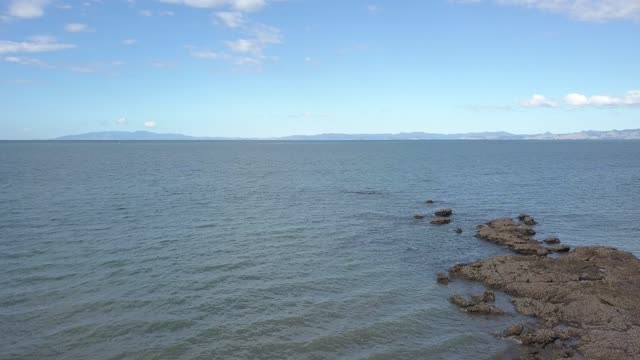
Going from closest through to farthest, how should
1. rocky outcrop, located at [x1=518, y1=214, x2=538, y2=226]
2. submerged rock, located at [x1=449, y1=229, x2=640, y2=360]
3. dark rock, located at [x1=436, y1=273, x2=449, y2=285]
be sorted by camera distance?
submerged rock, located at [x1=449, y1=229, x2=640, y2=360], dark rock, located at [x1=436, y1=273, x2=449, y2=285], rocky outcrop, located at [x1=518, y1=214, x2=538, y2=226]

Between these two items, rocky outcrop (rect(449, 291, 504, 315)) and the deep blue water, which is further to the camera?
rocky outcrop (rect(449, 291, 504, 315))

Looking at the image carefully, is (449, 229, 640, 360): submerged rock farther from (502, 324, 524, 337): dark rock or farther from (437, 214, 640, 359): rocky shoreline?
(502, 324, 524, 337): dark rock

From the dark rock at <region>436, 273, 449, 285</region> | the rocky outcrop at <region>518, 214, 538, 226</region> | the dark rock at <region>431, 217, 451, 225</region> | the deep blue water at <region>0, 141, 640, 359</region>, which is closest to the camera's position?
the deep blue water at <region>0, 141, 640, 359</region>

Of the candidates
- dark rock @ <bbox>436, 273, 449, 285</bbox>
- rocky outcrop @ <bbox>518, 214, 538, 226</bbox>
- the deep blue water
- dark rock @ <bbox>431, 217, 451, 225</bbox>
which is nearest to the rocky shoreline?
dark rock @ <bbox>436, 273, 449, 285</bbox>

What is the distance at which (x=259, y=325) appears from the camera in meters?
25.5

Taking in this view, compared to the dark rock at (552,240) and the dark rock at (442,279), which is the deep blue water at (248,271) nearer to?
the dark rock at (442,279)

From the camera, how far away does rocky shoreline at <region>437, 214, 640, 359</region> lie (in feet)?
75.7

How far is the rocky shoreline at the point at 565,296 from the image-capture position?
23.1m

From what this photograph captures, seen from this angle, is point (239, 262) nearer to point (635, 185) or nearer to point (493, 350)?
point (493, 350)

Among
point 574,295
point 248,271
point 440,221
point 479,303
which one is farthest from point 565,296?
point 440,221

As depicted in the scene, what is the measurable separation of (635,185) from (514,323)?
253ft

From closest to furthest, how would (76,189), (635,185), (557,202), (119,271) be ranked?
(119,271) → (557,202) → (76,189) → (635,185)

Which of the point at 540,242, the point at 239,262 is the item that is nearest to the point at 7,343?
the point at 239,262

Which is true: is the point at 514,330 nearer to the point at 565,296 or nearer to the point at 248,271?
the point at 565,296
